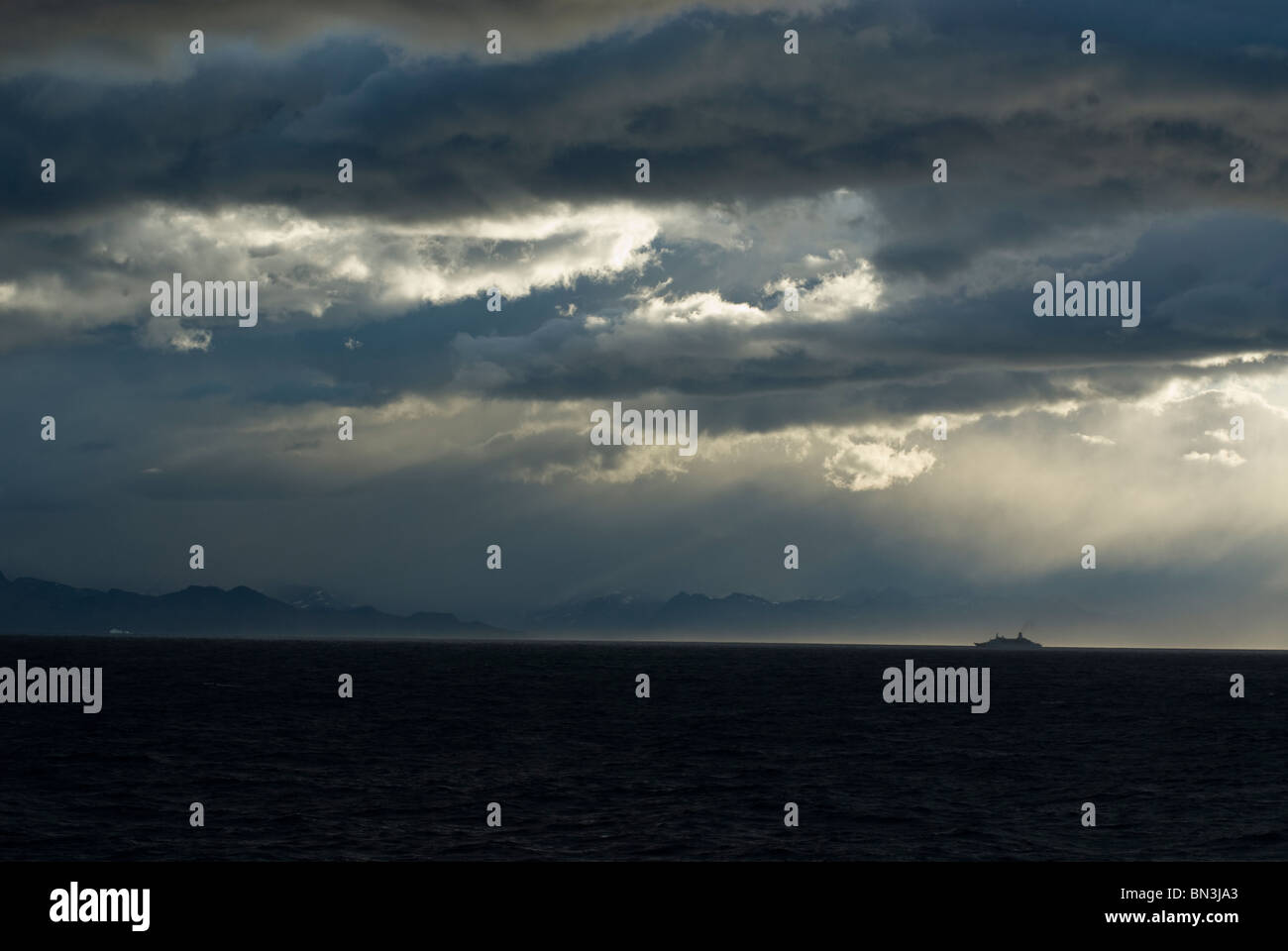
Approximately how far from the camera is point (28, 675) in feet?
604

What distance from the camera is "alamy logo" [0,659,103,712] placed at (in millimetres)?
131875

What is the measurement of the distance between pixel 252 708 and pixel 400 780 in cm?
5715

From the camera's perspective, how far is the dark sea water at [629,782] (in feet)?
152

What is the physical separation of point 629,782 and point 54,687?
121747 mm
